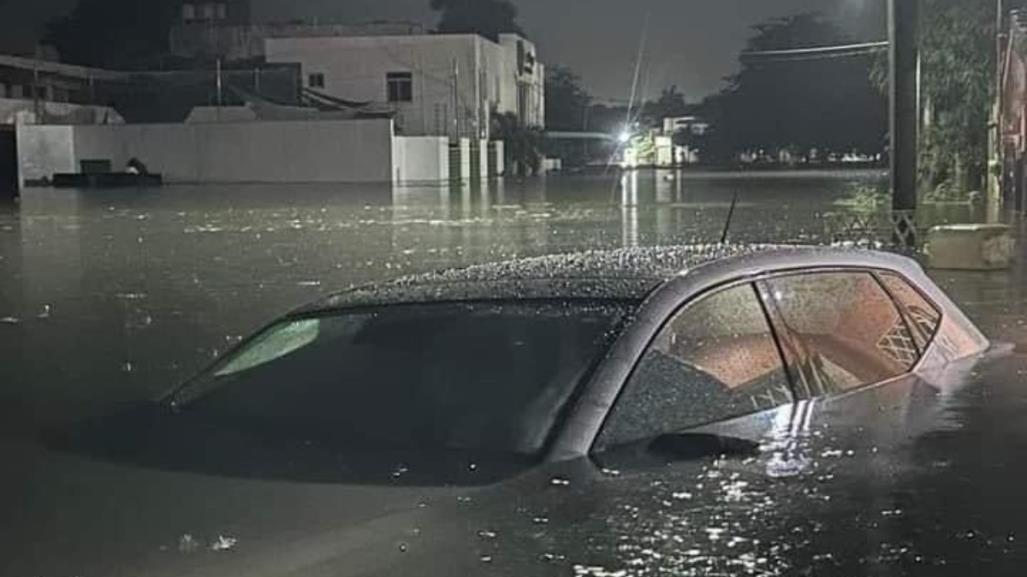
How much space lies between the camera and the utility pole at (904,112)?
2062 centimetres

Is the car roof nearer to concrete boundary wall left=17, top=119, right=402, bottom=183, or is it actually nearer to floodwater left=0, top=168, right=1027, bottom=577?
floodwater left=0, top=168, right=1027, bottom=577

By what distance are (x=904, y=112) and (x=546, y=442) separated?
17615 millimetres

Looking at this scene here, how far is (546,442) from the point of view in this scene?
15.9ft

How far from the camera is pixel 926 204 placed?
33000 millimetres

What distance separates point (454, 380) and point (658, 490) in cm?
88

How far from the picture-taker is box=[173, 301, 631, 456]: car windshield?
16.5 feet

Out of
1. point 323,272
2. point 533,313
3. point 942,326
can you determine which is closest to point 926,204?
point 323,272

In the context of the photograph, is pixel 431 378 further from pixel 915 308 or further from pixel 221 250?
pixel 221 250

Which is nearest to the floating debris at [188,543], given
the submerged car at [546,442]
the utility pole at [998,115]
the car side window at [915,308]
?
the submerged car at [546,442]

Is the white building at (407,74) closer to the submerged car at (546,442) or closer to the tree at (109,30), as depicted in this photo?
the tree at (109,30)

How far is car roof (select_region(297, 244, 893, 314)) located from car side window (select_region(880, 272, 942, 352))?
0.31 metres

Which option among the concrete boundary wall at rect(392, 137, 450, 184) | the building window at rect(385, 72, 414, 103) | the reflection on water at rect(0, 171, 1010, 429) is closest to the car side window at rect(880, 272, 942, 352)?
the reflection on water at rect(0, 171, 1010, 429)

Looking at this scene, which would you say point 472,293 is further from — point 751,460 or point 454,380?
point 751,460

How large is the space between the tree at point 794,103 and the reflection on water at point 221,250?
42247mm
